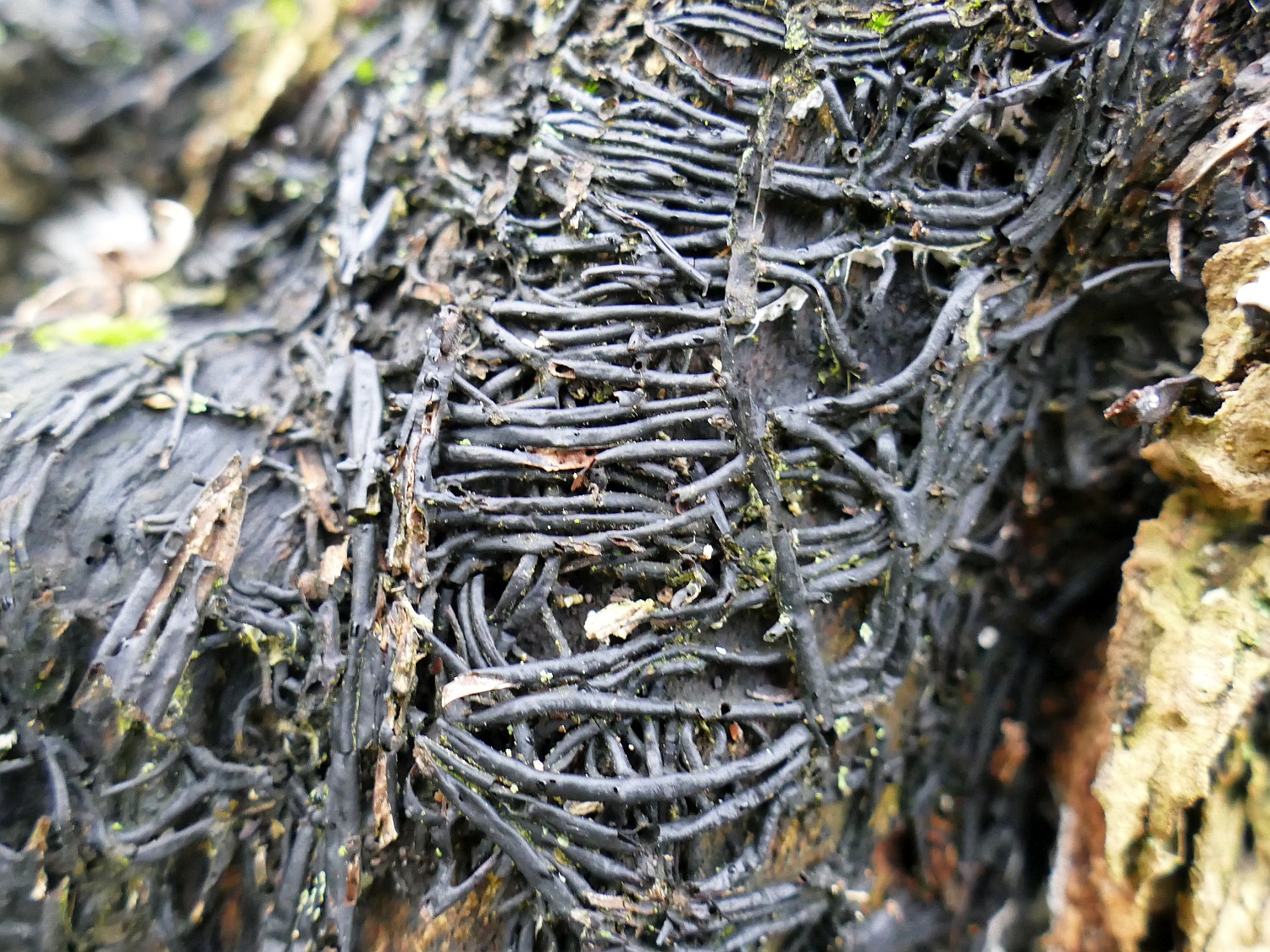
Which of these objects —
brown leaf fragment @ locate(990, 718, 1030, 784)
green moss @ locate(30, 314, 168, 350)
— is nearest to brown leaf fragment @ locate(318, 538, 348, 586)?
green moss @ locate(30, 314, 168, 350)

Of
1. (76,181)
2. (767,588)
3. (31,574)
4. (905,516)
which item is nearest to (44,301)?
(76,181)

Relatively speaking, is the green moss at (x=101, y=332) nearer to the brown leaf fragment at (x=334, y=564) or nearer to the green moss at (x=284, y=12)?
the brown leaf fragment at (x=334, y=564)

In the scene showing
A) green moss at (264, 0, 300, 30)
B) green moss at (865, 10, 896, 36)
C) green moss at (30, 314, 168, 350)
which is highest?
green moss at (264, 0, 300, 30)

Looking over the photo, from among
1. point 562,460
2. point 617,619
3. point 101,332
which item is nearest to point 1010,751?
point 617,619

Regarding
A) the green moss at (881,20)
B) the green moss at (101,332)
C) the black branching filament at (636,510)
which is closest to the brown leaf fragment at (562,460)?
the black branching filament at (636,510)

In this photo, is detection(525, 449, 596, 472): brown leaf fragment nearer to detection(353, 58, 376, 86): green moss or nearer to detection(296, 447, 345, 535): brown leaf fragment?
detection(296, 447, 345, 535): brown leaf fragment

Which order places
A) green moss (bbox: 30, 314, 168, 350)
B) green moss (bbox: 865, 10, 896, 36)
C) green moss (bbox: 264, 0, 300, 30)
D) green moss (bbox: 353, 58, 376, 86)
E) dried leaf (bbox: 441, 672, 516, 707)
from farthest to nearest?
green moss (bbox: 264, 0, 300, 30) → green moss (bbox: 353, 58, 376, 86) → green moss (bbox: 30, 314, 168, 350) → green moss (bbox: 865, 10, 896, 36) → dried leaf (bbox: 441, 672, 516, 707)

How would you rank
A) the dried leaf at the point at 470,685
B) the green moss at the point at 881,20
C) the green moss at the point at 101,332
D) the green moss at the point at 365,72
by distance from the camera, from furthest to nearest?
1. the green moss at the point at 365,72
2. the green moss at the point at 101,332
3. the green moss at the point at 881,20
4. the dried leaf at the point at 470,685

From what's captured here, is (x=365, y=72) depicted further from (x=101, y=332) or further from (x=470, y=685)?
(x=470, y=685)

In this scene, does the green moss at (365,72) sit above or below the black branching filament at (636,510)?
above
